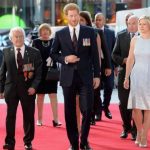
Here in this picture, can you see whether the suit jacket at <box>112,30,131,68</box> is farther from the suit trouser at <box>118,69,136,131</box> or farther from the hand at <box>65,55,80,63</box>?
the hand at <box>65,55,80,63</box>

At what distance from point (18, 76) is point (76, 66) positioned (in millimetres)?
670

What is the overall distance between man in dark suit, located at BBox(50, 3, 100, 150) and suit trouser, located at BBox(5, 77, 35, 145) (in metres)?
0.44

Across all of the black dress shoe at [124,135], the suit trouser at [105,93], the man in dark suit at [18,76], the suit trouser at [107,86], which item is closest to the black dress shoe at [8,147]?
the man in dark suit at [18,76]

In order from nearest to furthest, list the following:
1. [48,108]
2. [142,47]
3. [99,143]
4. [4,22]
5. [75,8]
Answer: [75,8] < [142,47] < [99,143] < [48,108] < [4,22]

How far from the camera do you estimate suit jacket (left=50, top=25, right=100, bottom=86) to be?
5559mm

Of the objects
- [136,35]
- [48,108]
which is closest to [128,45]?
[136,35]

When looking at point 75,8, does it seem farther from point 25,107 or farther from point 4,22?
point 4,22

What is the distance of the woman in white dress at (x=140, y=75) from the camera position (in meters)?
5.93

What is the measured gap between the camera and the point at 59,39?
5.66 metres

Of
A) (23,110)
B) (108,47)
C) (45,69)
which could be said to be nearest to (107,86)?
(108,47)

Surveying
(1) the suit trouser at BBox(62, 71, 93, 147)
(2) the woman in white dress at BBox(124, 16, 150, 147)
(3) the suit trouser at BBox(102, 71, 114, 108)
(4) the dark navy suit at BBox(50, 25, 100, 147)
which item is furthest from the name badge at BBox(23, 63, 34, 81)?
(3) the suit trouser at BBox(102, 71, 114, 108)

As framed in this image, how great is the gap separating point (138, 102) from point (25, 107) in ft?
4.28

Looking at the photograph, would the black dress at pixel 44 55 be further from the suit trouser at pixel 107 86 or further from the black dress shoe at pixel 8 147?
the black dress shoe at pixel 8 147

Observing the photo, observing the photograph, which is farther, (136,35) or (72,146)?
(136,35)
